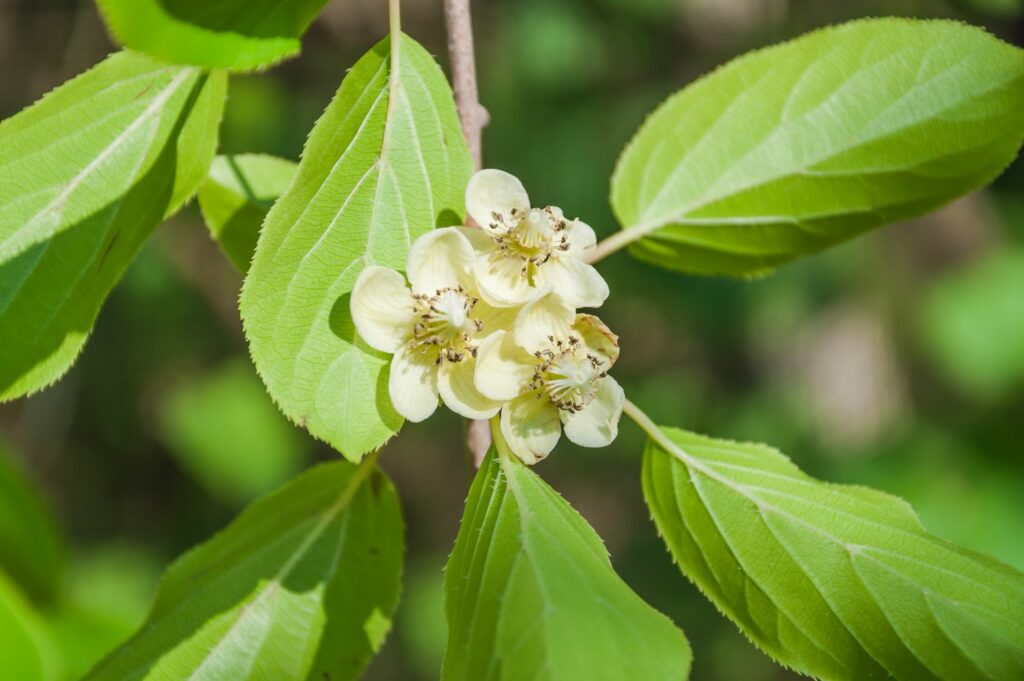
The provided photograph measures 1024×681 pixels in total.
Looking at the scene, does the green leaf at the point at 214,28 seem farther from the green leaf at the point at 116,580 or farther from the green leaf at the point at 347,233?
the green leaf at the point at 116,580

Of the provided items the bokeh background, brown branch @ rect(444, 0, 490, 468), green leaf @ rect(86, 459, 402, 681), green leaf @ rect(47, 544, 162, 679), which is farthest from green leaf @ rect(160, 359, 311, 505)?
brown branch @ rect(444, 0, 490, 468)

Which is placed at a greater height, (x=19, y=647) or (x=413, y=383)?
(x=413, y=383)

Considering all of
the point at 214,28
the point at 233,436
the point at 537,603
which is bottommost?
the point at 233,436

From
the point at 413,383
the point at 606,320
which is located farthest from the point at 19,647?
the point at 606,320

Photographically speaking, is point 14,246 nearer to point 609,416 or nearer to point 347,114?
point 347,114

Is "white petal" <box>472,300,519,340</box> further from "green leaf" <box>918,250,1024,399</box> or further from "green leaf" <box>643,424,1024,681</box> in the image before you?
"green leaf" <box>918,250,1024,399</box>

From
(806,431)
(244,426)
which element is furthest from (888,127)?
(244,426)

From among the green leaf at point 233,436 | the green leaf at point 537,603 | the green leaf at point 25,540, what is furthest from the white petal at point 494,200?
the green leaf at point 233,436

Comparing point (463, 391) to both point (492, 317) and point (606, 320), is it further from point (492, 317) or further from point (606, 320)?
point (606, 320)
